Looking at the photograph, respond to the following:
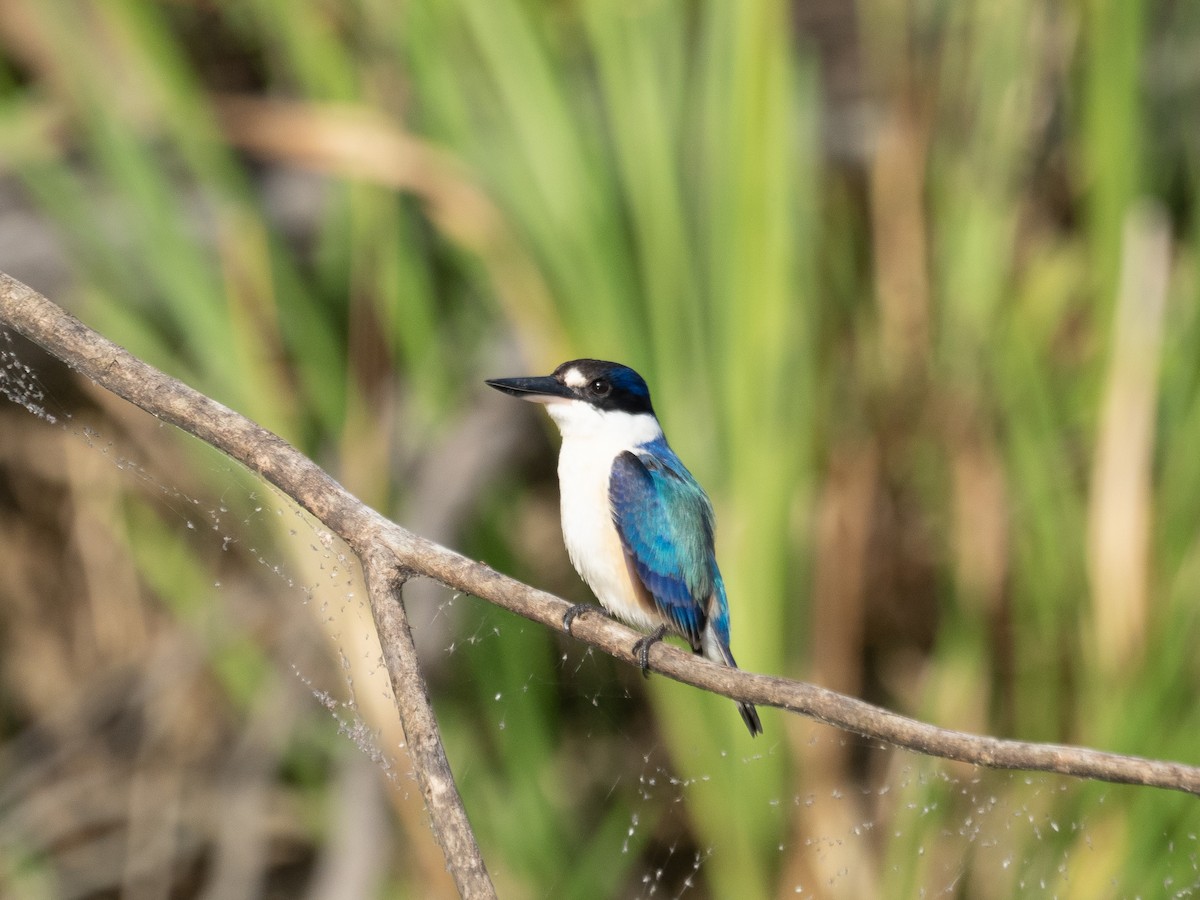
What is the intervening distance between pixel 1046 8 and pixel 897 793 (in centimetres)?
168

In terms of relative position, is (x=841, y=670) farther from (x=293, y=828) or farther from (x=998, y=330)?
(x=293, y=828)

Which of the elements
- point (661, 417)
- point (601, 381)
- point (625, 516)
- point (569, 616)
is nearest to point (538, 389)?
point (601, 381)

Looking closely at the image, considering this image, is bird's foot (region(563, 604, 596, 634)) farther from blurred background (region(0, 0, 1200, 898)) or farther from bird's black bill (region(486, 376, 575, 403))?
blurred background (region(0, 0, 1200, 898))

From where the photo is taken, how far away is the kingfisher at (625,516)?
195 cm

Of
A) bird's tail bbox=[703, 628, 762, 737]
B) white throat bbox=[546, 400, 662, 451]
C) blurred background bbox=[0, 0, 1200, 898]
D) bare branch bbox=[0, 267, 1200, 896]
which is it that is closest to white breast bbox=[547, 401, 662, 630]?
white throat bbox=[546, 400, 662, 451]

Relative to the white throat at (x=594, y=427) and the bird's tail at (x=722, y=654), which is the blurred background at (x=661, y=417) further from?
the white throat at (x=594, y=427)

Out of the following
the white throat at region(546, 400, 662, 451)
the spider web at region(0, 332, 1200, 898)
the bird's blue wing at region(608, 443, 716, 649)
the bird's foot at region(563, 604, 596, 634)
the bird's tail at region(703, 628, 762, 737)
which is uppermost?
the bird's foot at region(563, 604, 596, 634)

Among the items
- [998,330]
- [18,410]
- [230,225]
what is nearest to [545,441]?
[230,225]

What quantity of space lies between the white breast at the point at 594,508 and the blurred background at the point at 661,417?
24cm

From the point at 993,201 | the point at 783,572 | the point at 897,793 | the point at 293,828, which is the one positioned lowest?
the point at 293,828

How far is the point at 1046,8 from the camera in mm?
2869

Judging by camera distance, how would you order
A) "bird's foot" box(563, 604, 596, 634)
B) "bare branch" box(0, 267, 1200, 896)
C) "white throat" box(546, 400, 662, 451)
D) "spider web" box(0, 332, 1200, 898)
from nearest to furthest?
"bare branch" box(0, 267, 1200, 896), "bird's foot" box(563, 604, 596, 634), "white throat" box(546, 400, 662, 451), "spider web" box(0, 332, 1200, 898)

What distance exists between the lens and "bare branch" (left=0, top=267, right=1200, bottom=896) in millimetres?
1139

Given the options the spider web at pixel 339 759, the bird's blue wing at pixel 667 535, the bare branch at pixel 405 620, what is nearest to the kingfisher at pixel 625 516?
the bird's blue wing at pixel 667 535
